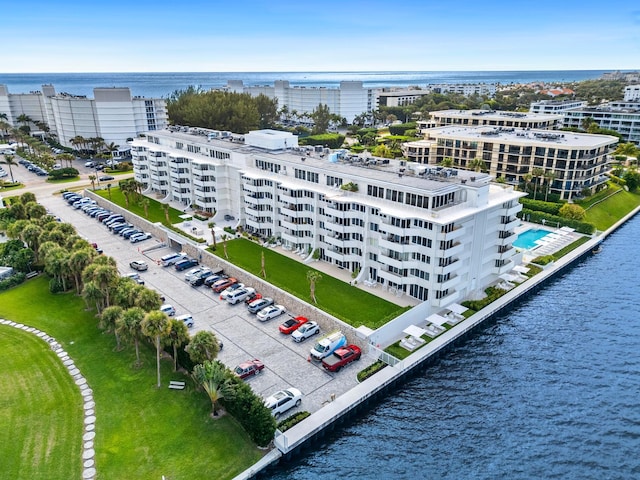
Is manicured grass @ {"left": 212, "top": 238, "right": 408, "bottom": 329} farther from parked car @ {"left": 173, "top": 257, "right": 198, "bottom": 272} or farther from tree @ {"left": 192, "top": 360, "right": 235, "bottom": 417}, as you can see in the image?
tree @ {"left": 192, "top": 360, "right": 235, "bottom": 417}

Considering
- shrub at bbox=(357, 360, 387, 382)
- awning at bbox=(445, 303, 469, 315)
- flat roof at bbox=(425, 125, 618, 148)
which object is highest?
flat roof at bbox=(425, 125, 618, 148)

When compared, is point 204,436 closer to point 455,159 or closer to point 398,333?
point 398,333

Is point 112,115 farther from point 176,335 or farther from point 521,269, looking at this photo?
point 521,269

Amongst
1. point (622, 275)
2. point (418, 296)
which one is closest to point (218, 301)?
point (418, 296)

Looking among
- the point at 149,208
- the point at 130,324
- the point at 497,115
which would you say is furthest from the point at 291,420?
the point at 497,115

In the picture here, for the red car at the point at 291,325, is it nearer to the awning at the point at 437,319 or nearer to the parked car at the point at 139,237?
the awning at the point at 437,319

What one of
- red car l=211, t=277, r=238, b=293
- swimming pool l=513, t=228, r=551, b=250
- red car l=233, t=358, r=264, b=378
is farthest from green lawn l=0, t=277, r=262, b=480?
swimming pool l=513, t=228, r=551, b=250
